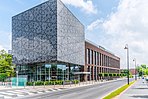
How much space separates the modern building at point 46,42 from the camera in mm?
62906

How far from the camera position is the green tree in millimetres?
75075

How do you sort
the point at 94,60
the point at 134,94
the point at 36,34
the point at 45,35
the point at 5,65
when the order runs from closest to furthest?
the point at 134,94 → the point at 45,35 → the point at 36,34 → the point at 5,65 → the point at 94,60

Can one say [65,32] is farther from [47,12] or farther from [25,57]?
[25,57]

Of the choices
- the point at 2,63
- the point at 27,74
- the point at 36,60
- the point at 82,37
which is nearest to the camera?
the point at 36,60

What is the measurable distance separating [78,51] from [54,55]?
18.6 metres

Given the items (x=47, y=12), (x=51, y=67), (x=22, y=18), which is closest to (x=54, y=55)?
(x=51, y=67)

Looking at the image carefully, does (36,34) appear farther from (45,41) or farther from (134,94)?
(134,94)

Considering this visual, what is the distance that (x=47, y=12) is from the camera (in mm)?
64500

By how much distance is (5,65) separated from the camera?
76062mm

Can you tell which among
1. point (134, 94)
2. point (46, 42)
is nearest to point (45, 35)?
point (46, 42)

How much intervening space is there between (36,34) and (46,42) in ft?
13.5

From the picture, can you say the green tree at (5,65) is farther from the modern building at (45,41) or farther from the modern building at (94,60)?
the modern building at (94,60)

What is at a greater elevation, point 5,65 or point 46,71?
point 5,65

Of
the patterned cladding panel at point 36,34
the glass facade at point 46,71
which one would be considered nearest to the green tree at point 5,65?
the patterned cladding panel at point 36,34
